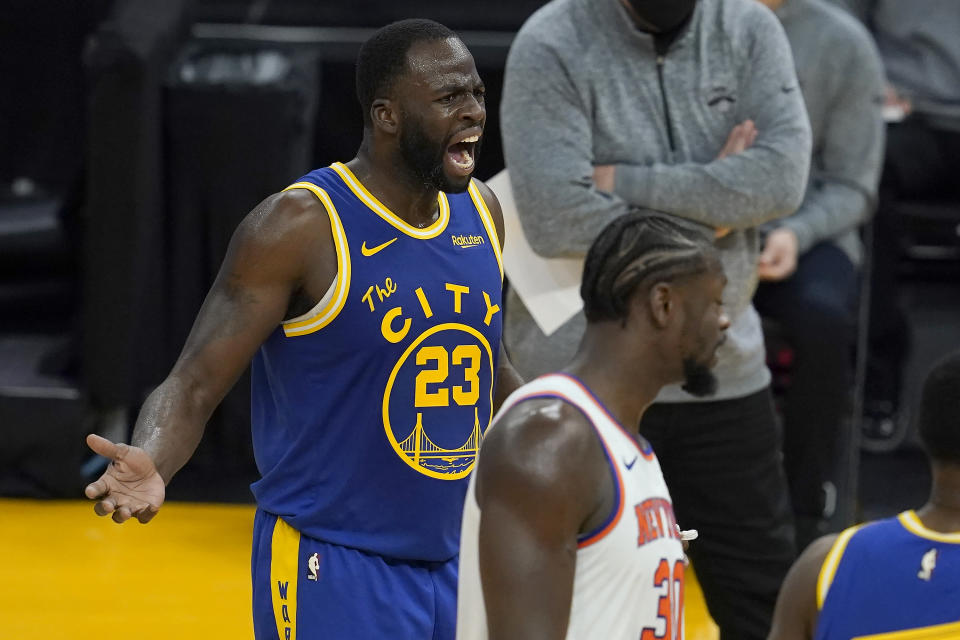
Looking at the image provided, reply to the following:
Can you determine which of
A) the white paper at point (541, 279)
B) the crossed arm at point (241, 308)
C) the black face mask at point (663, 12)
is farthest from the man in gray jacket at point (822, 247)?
the crossed arm at point (241, 308)

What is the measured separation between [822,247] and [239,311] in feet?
8.71

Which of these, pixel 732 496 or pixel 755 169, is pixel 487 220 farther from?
pixel 732 496

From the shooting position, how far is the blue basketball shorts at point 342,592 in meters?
2.85

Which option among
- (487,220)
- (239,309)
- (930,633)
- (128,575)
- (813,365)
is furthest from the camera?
(128,575)

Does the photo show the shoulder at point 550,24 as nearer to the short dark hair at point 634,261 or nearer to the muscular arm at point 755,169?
the muscular arm at point 755,169

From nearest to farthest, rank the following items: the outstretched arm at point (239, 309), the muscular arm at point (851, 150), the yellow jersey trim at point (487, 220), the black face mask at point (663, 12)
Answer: the outstretched arm at point (239, 309), the yellow jersey trim at point (487, 220), the black face mask at point (663, 12), the muscular arm at point (851, 150)

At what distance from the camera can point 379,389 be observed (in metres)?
2.85

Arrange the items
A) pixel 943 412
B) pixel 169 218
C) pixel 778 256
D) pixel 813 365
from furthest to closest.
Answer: pixel 169 218, pixel 813 365, pixel 778 256, pixel 943 412

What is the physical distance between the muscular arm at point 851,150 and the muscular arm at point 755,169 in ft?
3.64

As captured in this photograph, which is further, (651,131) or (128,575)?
(128,575)

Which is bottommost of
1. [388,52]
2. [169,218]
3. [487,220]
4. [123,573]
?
[123,573]

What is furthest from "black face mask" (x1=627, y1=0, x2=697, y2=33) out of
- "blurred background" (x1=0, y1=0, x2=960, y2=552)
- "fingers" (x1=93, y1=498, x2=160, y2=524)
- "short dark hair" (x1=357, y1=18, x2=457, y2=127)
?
"blurred background" (x1=0, y1=0, x2=960, y2=552)

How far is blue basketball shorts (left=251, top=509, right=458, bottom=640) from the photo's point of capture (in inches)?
112

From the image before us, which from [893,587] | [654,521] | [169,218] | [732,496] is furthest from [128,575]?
[893,587]
